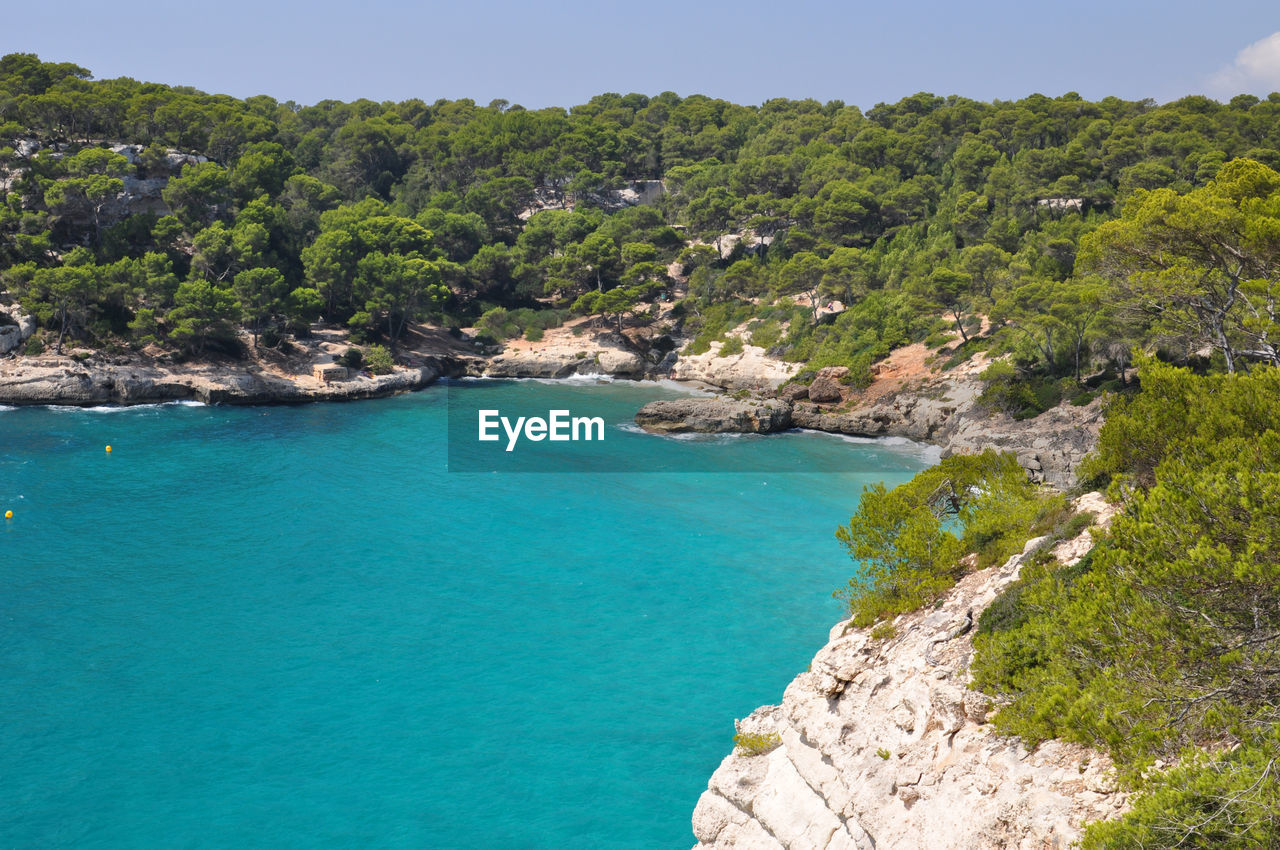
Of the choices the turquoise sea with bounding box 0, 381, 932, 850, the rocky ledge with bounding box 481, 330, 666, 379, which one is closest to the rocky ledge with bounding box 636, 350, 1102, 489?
the turquoise sea with bounding box 0, 381, 932, 850

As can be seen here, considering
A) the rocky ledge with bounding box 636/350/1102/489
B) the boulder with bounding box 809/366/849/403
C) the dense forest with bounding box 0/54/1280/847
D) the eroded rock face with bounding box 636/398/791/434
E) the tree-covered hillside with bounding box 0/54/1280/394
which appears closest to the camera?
the dense forest with bounding box 0/54/1280/847

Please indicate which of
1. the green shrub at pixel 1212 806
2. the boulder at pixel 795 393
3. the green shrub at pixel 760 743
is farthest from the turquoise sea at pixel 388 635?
the boulder at pixel 795 393

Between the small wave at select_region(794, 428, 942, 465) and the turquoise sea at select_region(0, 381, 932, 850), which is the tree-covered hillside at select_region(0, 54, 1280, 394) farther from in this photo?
the turquoise sea at select_region(0, 381, 932, 850)

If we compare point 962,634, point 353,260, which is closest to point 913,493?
point 962,634

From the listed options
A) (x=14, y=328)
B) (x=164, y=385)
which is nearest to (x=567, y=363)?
(x=164, y=385)

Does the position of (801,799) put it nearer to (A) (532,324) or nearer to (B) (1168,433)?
(B) (1168,433)

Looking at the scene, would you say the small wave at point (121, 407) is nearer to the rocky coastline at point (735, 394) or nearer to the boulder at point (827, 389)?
the rocky coastline at point (735, 394)

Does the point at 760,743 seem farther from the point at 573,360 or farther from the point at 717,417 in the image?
the point at 573,360
